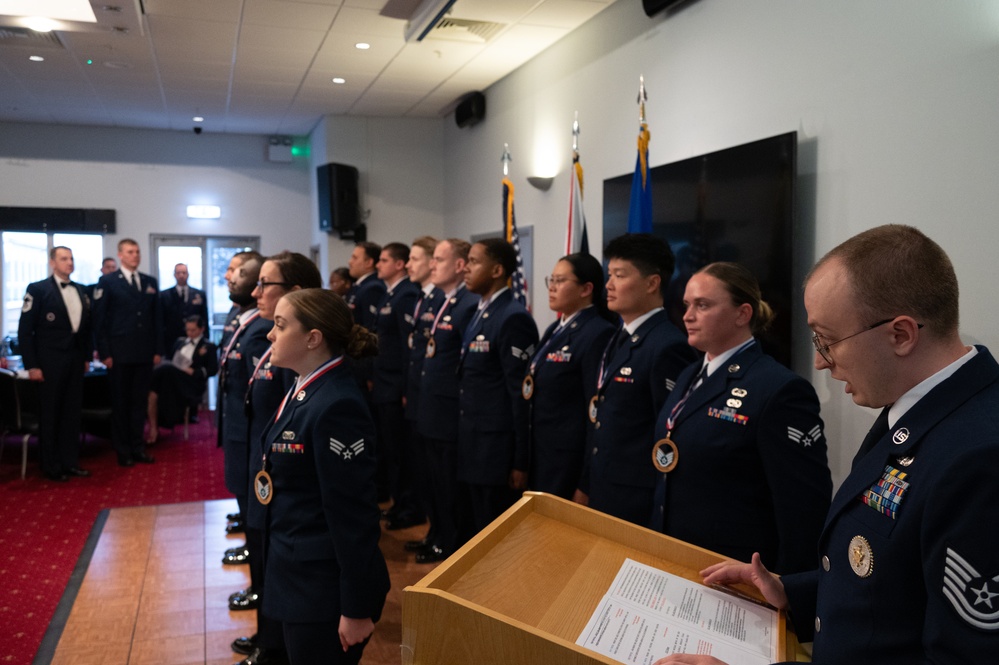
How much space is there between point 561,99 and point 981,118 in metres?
3.67

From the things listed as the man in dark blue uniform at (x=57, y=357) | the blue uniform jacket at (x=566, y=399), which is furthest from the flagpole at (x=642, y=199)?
the man in dark blue uniform at (x=57, y=357)

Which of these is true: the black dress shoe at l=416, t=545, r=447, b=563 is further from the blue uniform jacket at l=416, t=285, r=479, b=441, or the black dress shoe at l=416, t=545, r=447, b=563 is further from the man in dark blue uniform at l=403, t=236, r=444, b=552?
the blue uniform jacket at l=416, t=285, r=479, b=441

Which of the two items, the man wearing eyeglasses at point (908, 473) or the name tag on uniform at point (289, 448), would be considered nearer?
the man wearing eyeglasses at point (908, 473)

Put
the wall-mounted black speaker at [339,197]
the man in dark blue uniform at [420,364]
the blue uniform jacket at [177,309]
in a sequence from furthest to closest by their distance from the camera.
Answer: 1. the blue uniform jacket at [177,309]
2. the wall-mounted black speaker at [339,197]
3. the man in dark blue uniform at [420,364]

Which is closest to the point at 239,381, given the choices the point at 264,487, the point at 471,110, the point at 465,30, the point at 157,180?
the point at 264,487

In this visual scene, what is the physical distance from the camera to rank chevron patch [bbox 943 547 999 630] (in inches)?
34.2

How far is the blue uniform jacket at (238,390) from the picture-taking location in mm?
3172

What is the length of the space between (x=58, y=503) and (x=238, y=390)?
3012 mm

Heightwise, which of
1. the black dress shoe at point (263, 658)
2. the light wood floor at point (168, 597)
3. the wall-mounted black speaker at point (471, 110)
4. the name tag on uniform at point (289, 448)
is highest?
the wall-mounted black speaker at point (471, 110)

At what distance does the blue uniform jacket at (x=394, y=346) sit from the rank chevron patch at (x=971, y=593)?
14.2ft

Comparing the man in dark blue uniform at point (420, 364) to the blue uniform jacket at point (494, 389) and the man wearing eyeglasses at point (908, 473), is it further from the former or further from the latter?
the man wearing eyeglasses at point (908, 473)

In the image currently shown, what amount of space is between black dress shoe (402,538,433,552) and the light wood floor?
44 mm

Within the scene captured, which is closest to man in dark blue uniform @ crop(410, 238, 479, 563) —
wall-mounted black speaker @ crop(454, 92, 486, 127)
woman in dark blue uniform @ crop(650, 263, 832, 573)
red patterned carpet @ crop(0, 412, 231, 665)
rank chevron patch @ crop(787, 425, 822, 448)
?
red patterned carpet @ crop(0, 412, 231, 665)

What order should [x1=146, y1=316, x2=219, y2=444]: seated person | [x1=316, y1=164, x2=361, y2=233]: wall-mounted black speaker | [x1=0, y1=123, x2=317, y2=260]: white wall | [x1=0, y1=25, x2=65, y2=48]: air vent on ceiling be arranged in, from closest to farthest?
[x1=0, y1=25, x2=65, y2=48]: air vent on ceiling, [x1=146, y1=316, x2=219, y2=444]: seated person, [x1=316, y1=164, x2=361, y2=233]: wall-mounted black speaker, [x1=0, y1=123, x2=317, y2=260]: white wall
